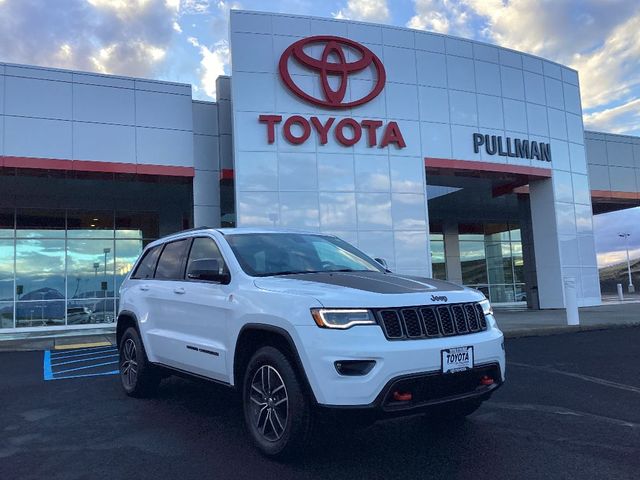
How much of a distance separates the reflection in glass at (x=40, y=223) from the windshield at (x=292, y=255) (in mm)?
17604

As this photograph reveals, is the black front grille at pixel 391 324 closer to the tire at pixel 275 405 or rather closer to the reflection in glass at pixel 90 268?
the tire at pixel 275 405

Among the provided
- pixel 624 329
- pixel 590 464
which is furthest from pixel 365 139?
pixel 590 464

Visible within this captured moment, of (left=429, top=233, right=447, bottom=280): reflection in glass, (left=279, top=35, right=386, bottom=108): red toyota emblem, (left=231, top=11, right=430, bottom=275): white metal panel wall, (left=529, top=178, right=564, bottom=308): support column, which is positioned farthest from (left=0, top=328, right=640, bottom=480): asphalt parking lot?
(left=429, top=233, right=447, bottom=280): reflection in glass

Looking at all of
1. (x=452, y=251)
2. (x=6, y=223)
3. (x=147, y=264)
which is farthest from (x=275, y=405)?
(x=452, y=251)

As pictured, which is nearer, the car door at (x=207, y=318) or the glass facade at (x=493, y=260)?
the car door at (x=207, y=318)

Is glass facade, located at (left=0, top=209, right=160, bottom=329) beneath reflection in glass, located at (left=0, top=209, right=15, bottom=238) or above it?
beneath

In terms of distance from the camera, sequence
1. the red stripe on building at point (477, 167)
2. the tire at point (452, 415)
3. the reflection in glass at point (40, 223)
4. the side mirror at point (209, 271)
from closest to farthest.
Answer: the side mirror at point (209, 271)
the tire at point (452, 415)
the red stripe on building at point (477, 167)
the reflection in glass at point (40, 223)

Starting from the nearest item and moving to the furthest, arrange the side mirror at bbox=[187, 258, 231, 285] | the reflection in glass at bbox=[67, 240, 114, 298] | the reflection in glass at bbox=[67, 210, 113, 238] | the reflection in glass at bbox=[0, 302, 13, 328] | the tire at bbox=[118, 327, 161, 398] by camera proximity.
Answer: the side mirror at bbox=[187, 258, 231, 285] → the tire at bbox=[118, 327, 161, 398] → the reflection in glass at bbox=[0, 302, 13, 328] → the reflection in glass at bbox=[67, 240, 114, 298] → the reflection in glass at bbox=[67, 210, 113, 238]

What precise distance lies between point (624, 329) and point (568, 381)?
295 inches

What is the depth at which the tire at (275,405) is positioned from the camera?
3.81 meters

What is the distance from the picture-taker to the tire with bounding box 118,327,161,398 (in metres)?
6.11

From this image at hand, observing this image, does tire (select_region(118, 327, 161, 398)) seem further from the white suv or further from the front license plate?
the front license plate

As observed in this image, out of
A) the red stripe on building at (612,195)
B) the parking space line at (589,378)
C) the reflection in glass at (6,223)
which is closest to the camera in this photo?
the parking space line at (589,378)

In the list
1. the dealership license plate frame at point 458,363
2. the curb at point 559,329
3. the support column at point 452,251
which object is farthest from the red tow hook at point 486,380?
the support column at point 452,251
